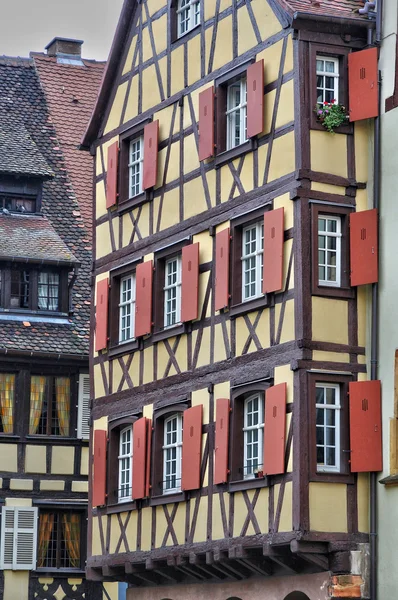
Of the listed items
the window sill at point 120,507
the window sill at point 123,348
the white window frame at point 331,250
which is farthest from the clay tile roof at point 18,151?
the white window frame at point 331,250

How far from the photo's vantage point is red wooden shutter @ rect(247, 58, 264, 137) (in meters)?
27.5

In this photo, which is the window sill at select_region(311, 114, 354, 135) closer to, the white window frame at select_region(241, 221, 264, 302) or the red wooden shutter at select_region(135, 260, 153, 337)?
the white window frame at select_region(241, 221, 264, 302)

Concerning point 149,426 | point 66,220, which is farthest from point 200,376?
point 66,220

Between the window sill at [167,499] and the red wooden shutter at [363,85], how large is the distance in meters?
7.26

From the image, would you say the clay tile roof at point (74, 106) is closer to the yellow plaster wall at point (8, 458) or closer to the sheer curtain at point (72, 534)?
the yellow plaster wall at point (8, 458)

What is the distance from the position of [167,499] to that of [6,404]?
8.39 metres

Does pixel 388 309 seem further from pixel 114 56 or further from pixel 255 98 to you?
Answer: pixel 114 56

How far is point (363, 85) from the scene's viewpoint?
1049 inches

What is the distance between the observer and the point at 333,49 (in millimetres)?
26953

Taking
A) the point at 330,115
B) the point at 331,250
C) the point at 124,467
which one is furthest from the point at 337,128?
the point at 124,467

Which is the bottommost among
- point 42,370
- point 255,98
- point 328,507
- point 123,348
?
point 328,507

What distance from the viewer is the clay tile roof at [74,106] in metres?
41.8

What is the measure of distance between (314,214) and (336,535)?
4952 mm

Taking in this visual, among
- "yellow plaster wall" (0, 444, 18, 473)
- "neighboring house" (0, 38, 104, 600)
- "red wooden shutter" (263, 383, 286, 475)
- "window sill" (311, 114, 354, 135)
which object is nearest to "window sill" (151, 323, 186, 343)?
"red wooden shutter" (263, 383, 286, 475)
